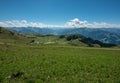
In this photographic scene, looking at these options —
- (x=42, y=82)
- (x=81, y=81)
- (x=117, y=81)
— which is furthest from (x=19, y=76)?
(x=117, y=81)

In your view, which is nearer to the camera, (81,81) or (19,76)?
(81,81)

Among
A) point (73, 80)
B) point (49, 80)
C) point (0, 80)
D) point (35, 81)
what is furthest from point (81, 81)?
point (0, 80)

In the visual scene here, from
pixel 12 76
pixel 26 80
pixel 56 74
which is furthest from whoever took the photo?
pixel 56 74

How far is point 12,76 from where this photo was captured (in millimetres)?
15172

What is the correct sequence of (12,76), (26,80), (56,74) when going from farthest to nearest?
(56,74) → (12,76) → (26,80)

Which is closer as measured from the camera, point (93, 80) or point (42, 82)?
point (42, 82)

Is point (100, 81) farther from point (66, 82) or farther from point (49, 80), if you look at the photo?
point (49, 80)

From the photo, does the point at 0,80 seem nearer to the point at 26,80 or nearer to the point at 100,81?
the point at 26,80

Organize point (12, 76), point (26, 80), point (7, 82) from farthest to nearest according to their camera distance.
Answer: point (12, 76) → point (26, 80) → point (7, 82)

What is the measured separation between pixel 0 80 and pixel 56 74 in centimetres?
546

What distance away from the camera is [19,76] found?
50.7ft

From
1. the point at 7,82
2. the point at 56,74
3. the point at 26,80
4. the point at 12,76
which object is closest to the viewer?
the point at 7,82

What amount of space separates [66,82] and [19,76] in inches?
184

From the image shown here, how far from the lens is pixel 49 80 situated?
14.3 m
